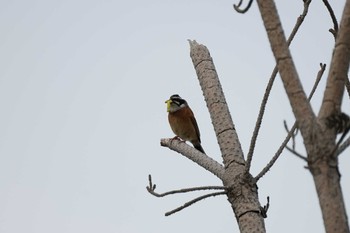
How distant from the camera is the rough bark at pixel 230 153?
3.85m

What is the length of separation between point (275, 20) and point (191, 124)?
772 centimetres

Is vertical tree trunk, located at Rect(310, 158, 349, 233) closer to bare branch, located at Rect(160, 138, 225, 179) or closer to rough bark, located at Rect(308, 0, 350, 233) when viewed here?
rough bark, located at Rect(308, 0, 350, 233)

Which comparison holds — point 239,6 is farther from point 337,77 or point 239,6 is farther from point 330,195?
point 330,195

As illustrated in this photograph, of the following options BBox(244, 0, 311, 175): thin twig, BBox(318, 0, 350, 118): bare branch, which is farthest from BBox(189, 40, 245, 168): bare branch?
BBox(318, 0, 350, 118): bare branch

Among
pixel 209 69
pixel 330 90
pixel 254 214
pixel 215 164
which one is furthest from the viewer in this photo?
pixel 209 69

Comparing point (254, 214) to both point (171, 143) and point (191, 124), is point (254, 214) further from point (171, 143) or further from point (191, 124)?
point (191, 124)

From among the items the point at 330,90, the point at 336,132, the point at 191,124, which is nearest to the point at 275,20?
the point at 330,90

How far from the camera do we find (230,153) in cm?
424

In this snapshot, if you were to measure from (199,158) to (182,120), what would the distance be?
5.54 metres

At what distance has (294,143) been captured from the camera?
7.97 ft

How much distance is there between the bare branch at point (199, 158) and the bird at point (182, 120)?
14.4 ft

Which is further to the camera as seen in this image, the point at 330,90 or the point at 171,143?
the point at 171,143

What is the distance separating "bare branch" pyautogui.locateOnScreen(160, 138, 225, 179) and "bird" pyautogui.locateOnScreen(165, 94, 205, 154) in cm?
437

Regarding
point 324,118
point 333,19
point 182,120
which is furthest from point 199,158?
point 182,120
